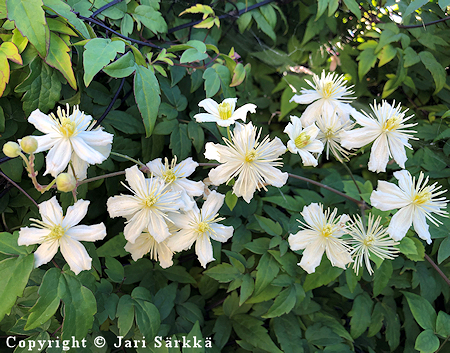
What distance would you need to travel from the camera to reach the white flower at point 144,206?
773mm

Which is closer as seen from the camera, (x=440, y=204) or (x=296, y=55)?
(x=440, y=204)

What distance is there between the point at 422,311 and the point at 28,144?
1198mm

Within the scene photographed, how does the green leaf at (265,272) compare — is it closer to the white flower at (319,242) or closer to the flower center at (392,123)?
the white flower at (319,242)

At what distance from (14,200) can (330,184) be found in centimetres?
104

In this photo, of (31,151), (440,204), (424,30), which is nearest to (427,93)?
(424,30)

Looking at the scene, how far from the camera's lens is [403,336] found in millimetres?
1264

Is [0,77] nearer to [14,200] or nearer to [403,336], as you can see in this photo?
[14,200]

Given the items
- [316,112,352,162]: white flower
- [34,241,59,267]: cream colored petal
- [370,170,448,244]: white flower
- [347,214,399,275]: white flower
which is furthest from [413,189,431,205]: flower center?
[34,241,59,267]: cream colored petal

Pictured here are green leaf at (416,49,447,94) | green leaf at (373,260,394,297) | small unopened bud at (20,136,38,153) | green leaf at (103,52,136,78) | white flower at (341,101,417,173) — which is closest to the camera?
small unopened bud at (20,136,38,153)

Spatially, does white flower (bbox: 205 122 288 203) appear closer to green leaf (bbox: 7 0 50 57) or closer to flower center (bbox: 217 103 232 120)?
flower center (bbox: 217 103 232 120)

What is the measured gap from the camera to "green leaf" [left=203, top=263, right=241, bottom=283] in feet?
3.27

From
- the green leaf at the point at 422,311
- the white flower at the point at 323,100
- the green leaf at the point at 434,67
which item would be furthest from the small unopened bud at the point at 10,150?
the green leaf at the point at 434,67

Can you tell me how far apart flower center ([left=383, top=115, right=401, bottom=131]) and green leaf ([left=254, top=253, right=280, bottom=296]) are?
50 cm

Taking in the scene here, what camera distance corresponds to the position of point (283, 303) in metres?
0.97
